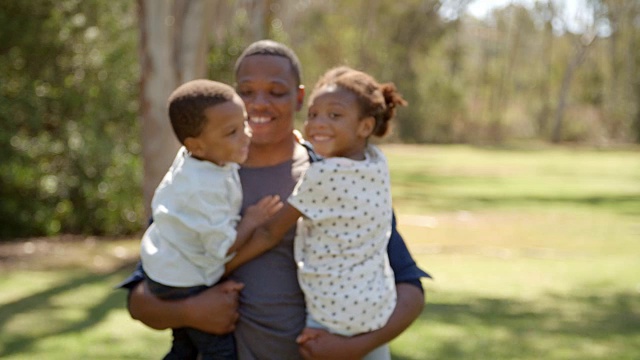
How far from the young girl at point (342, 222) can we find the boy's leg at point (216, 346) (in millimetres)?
211

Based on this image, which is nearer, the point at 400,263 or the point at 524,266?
the point at 400,263

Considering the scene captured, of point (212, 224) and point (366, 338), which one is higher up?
point (212, 224)

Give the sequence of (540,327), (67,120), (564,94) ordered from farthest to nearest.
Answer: (564,94), (67,120), (540,327)

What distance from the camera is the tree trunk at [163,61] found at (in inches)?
408

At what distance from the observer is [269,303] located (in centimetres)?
315

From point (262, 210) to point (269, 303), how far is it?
28cm

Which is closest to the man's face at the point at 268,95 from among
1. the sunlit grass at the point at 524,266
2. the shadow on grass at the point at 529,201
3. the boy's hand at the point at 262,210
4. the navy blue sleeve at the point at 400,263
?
the boy's hand at the point at 262,210

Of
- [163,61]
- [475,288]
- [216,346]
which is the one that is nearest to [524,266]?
[475,288]

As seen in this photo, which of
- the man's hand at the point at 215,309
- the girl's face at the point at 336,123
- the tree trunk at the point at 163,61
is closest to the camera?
the man's hand at the point at 215,309

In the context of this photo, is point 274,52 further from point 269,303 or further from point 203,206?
point 269,303

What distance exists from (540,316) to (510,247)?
4.95m

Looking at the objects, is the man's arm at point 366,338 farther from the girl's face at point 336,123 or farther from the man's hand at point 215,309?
the girl's face at point 336,123

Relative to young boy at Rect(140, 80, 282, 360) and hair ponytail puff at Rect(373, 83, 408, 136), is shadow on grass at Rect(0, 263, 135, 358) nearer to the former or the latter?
young boy at Rect(140, 80, 282, 360)

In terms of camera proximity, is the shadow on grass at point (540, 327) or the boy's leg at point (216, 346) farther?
the shadow on grass at point (540, 327)
